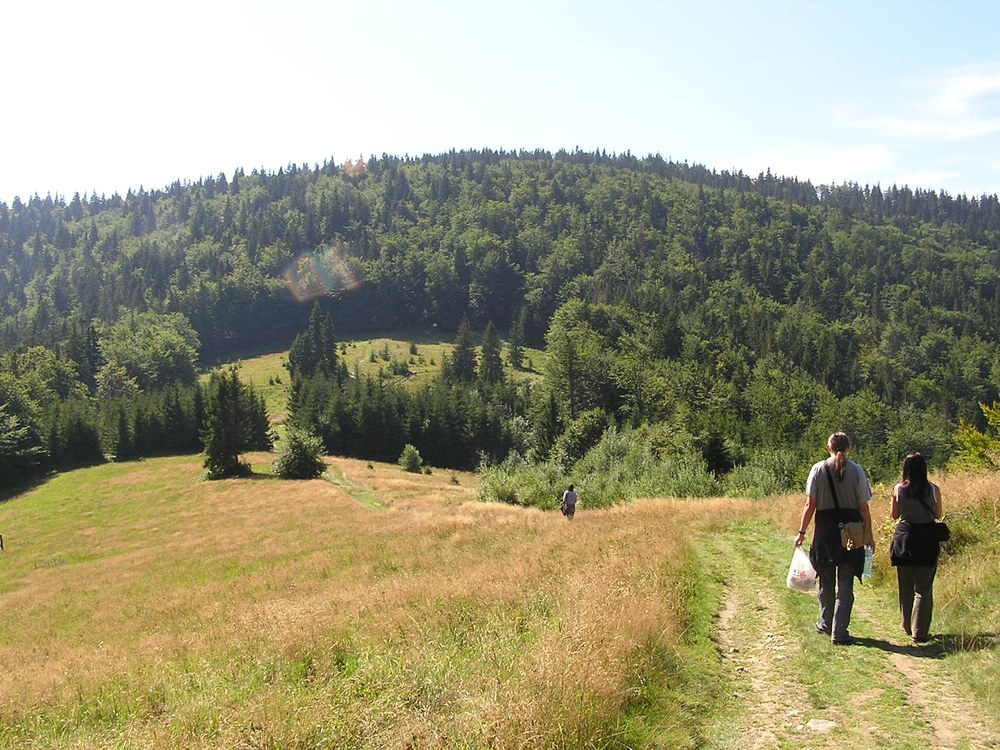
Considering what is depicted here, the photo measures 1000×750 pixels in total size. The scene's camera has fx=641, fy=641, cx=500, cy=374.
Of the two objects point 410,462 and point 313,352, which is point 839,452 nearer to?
point 410,462

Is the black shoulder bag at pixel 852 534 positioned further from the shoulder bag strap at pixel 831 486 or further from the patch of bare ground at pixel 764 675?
the patch of bare ground at pixel 764 675

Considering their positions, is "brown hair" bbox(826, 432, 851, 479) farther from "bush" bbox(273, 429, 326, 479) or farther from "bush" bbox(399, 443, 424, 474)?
"bush" bbox(399, 443, 424, 474)

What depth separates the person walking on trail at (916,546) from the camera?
8195mm

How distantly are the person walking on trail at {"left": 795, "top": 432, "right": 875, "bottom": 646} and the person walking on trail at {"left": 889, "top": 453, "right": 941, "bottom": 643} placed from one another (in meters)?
0.41

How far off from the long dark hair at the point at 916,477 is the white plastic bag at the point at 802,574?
65.2 inches

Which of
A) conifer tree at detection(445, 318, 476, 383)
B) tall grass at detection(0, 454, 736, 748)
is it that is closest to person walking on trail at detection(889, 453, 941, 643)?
tall grass at detection(0, 454, 736, 748)

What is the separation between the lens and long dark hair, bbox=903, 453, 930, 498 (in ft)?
27.9

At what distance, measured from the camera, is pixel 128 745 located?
6.30m

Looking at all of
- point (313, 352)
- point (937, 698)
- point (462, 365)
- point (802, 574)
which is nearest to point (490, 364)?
point (462, 365)

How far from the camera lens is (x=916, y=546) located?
27.2ft

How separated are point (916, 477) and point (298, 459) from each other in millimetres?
66780

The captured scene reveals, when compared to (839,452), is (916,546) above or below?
below

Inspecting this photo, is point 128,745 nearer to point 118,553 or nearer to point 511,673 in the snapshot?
point 511,673

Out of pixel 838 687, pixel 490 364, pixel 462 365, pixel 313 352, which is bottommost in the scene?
pixel 462 365
